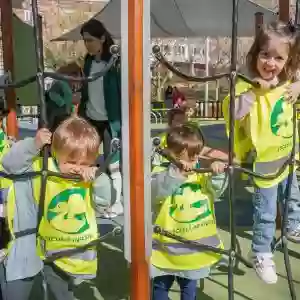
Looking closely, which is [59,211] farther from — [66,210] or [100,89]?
[100,89]

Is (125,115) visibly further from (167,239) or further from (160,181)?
(167,239)

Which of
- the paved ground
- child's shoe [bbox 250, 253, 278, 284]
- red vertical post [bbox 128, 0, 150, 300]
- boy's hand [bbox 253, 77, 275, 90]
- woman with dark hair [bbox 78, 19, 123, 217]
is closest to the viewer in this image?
red vertical post [bbox 128, 0, 150, 300]

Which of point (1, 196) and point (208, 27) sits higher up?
point (208, 27)

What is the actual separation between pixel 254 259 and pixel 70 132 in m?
0.91

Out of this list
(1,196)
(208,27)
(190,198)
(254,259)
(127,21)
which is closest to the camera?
(127,21)

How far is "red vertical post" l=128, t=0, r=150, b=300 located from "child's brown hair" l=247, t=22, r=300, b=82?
0.65 m

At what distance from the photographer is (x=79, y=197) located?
181 cm

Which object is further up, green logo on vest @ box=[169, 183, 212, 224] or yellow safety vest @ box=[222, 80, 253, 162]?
yellow safety vest @ box=[222, 80, 253, 162]

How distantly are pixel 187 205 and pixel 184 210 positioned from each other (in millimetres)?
20

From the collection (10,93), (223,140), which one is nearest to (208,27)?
(223,140)

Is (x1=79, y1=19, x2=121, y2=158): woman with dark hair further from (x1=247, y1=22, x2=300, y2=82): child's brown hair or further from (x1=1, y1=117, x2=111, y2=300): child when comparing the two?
(x1=1, y1=117, x2=111, y2=300): child

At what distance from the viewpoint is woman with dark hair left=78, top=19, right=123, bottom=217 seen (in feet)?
10.9

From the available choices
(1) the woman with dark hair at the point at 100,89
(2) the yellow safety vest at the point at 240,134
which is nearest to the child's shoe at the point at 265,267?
(2) the yellow safety vest at the point at 240,134

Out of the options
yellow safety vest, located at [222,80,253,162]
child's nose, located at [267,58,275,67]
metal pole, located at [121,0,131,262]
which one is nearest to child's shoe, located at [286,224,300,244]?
yellow safety vest, located at [222,80,253,162]
